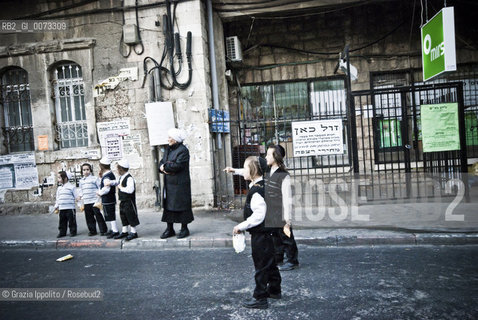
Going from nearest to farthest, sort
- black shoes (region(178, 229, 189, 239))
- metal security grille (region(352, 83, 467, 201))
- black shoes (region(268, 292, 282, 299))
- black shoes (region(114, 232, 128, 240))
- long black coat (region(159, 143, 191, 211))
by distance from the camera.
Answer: black shoes (region(268, 292, 282, 299)), long black coat (region(159, 143, 191, 211)), black shoes (region(178, 229, 189, 239)), black shoes (region(114, 232, 128, 240)), metal security grille (region(352, 83, 467, 201))

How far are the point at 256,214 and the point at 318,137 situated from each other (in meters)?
5.24

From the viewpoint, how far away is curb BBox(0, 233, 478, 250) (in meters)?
5.82

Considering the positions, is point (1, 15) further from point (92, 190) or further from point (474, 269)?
point (474, 269)

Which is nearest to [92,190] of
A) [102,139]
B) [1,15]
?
[102,139]

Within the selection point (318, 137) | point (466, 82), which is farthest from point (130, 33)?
point (466, 82)

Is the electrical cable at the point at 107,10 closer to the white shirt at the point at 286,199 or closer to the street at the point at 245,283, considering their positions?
the street at the point at 245,283

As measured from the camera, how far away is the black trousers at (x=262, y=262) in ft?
12.1

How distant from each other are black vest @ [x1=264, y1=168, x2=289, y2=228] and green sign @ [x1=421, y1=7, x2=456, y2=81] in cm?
468

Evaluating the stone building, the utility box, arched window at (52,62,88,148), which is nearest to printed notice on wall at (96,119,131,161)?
the stone building

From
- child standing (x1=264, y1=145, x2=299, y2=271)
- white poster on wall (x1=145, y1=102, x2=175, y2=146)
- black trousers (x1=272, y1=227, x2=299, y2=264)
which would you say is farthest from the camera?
white poster on wall (x1=145, y1=102, x2=175, y2=146)

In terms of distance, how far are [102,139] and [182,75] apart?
2667 millimetres

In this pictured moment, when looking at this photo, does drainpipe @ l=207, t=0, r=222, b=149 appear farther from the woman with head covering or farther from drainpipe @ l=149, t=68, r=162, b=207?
the woman with head covering

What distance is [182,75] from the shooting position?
8977mm

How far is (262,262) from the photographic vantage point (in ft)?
12.2
